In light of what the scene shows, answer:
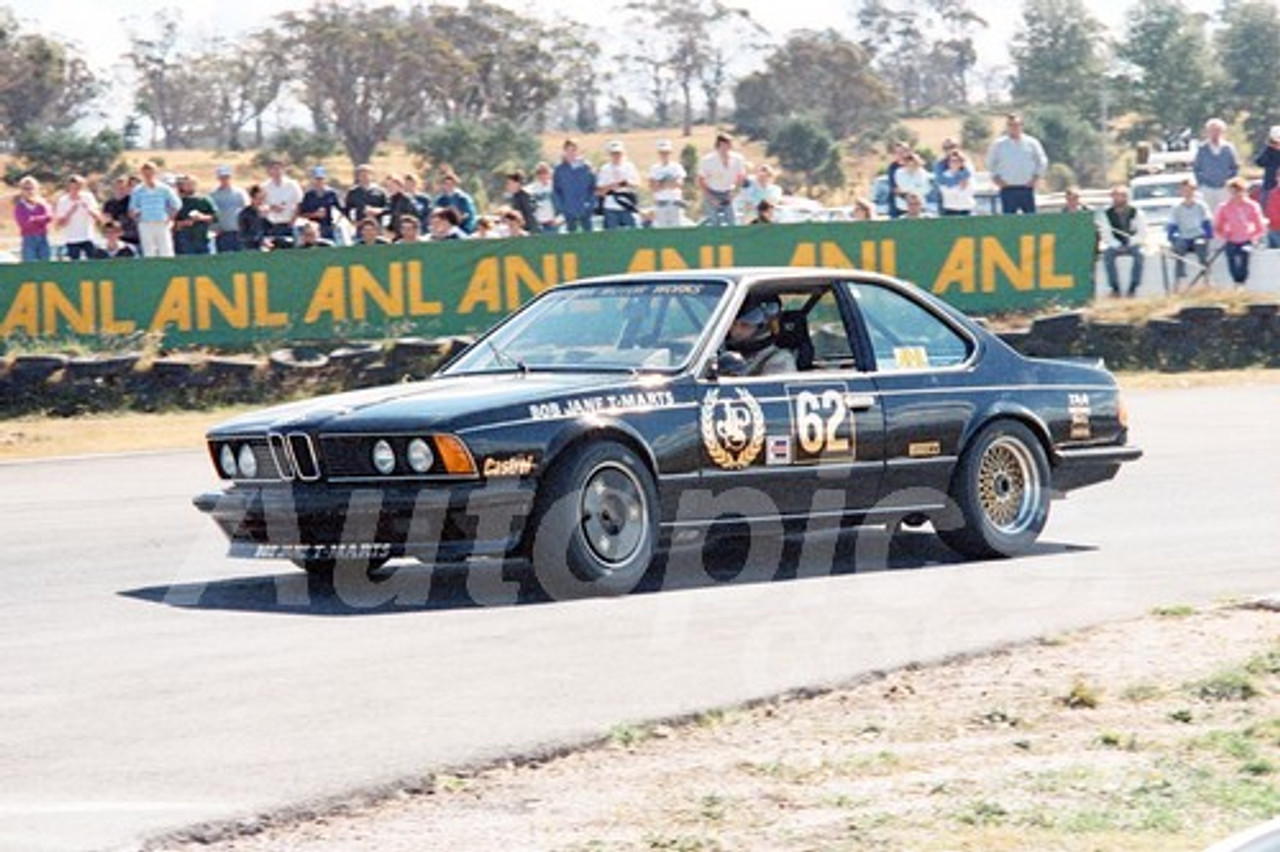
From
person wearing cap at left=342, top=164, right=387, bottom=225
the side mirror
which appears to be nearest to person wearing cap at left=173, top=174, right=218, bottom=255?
person wearing cap at left=342, top=164, right=387, bottom=225

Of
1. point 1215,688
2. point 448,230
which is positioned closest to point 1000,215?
point 448,230

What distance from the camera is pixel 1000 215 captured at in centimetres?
2431

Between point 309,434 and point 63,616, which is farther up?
point 309,434

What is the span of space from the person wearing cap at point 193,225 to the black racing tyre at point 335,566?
43.5 ft

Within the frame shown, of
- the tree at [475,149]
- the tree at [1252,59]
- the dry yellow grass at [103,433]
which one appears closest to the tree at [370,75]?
the tree at [475,149]

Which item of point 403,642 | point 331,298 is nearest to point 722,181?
point 331,298

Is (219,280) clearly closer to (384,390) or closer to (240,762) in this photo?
(384,390)

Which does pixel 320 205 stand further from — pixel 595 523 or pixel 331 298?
pixel 595 523

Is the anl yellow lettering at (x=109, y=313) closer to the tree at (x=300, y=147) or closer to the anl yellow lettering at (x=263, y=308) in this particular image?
the anl yellow lettering at (x=263, y=308)

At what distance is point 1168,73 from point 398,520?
78.9 metres

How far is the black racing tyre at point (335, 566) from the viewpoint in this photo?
10609 mm

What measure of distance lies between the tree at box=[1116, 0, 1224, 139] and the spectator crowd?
193 ft

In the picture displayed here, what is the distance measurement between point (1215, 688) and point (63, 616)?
448cm

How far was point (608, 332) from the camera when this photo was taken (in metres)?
10.9
